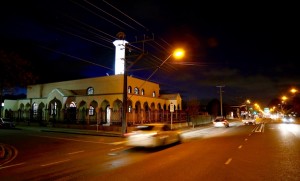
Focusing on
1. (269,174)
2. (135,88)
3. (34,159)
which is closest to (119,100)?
(135,88)

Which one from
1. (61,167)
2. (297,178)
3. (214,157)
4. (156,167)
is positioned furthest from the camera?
(214,157)

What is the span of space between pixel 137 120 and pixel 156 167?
28.0 meters

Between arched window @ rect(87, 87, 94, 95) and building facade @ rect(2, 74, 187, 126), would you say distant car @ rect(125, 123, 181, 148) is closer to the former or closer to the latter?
building facade @ rect(2, 74, 187, 126)

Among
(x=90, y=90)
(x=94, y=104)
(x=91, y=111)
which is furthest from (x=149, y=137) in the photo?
(x=90, y=90)

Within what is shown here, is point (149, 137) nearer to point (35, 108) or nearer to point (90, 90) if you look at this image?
point (90, 90)

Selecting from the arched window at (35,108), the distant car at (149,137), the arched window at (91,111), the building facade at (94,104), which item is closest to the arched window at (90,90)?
the building facade at (94,104)

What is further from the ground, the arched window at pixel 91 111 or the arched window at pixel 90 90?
the arched window at pixel 90 90

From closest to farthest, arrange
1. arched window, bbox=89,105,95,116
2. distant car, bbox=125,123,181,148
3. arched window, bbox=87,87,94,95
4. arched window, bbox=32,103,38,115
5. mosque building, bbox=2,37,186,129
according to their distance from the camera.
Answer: distant car, bbox=125,123,181,148, mosque building, bbox=2,37,186,129, arched window, bbox=89,105,95,116, arched window, bbox=87,87,94,95, arched window, bbox=32,103,38,115

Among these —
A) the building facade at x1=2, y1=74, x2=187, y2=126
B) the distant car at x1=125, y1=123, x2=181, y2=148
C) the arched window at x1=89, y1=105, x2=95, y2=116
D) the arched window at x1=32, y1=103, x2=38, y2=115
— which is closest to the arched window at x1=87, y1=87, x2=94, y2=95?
the building facade at x1=2, y1=74, x2=187, y2=126

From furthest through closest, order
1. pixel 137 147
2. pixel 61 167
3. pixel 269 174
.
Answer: pixel 137 147 < pixel 61 167 < pixel 269 174

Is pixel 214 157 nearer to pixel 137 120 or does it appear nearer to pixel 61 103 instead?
pixel 137 120

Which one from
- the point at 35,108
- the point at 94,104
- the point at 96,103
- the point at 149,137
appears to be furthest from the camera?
the point at 35,108

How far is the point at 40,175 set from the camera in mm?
9328

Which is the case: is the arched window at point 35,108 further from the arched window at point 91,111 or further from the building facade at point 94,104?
the arched window at point 91,111
